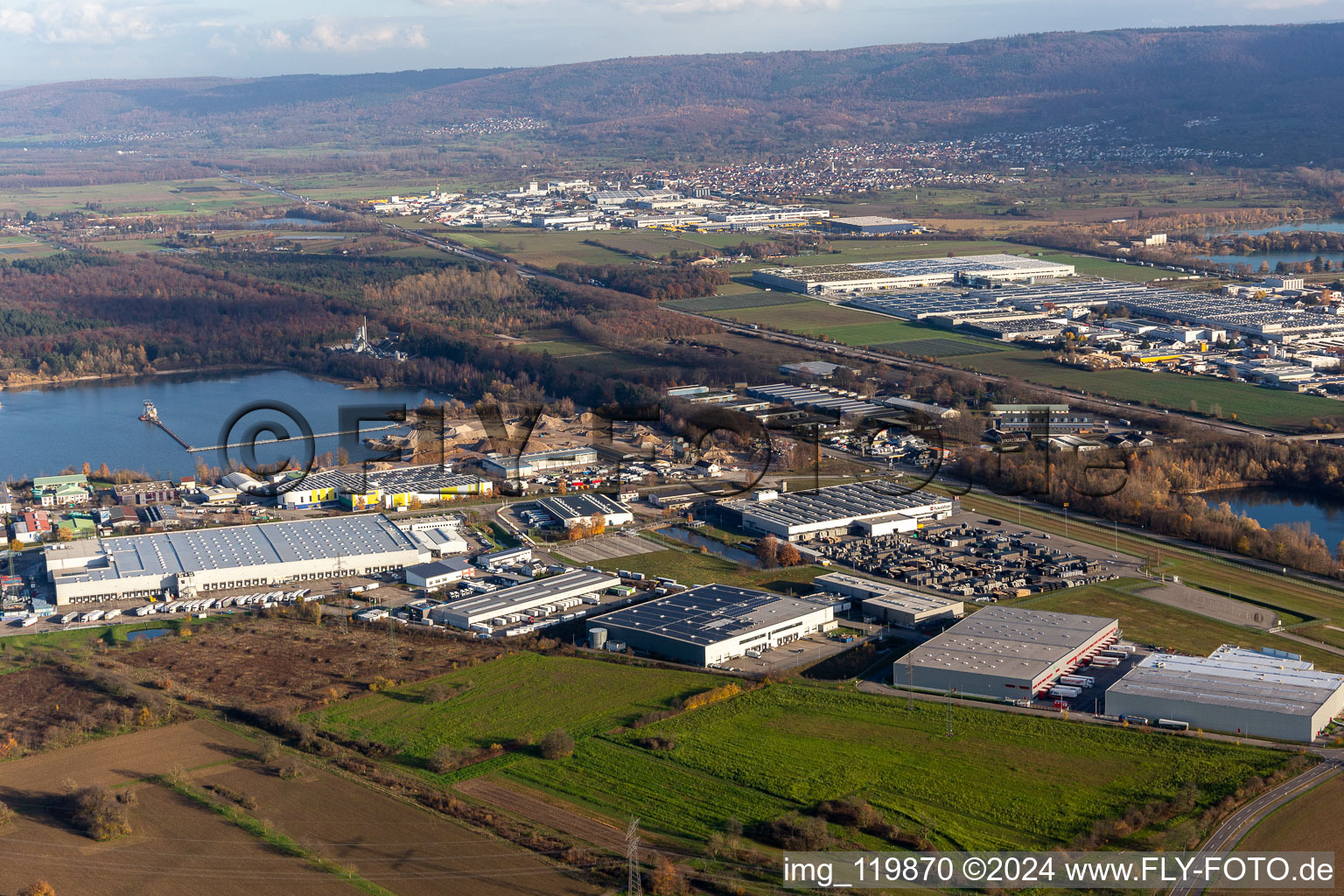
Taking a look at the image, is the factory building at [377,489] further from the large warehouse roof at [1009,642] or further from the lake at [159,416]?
the large warehouse roof at [1009,642]

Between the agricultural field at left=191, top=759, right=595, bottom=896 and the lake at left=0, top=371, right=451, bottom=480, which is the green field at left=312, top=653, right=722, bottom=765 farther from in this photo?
the lake at left=0, top=371, right=451, bottom=480

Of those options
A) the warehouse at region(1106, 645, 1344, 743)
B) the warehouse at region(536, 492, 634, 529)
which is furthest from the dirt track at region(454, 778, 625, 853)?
the warehouse at region(536, 492, 634, 529)

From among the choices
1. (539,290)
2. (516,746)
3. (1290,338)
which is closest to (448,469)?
(516,746)

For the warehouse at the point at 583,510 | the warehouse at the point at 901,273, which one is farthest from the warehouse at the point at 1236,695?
the warehouse at the point at 901,273

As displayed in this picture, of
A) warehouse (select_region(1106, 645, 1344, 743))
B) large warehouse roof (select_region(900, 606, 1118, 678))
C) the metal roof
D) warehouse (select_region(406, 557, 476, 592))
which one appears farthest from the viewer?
the metal roof

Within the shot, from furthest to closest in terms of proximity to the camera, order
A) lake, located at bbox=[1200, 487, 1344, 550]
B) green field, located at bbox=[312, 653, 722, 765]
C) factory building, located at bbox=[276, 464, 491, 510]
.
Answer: factory building, located at bbox=[276, 464, 491, 510] < lake, located at bbox=[1200, 487, 1344, 550] < green field, located at bbox=[312, 653, 722, 765]

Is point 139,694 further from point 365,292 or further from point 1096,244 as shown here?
point 1096,244

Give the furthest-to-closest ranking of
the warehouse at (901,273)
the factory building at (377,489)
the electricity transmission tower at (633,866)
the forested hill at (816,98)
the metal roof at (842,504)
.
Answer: the forested hill at (816,98) → the warehouse at (901,273) → the factory building at (377,489) → the metal roof at (842,504) → the electricity transmission tower at (633,866)

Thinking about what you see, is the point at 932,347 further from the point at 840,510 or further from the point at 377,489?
the point at 377,489
